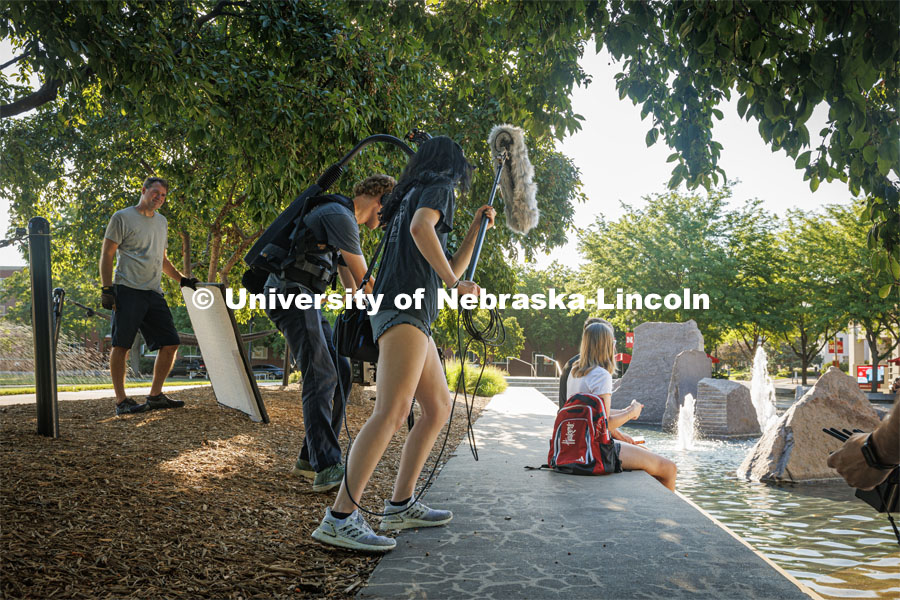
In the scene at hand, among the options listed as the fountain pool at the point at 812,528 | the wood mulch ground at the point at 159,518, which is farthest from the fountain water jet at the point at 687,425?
the wood mulch ground at the point at 159,518

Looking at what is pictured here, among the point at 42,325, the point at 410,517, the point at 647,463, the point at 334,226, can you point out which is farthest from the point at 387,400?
the point at 647,463

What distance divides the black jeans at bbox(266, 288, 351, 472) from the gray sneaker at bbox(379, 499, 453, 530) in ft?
2.68

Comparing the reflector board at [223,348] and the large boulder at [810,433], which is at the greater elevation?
the reflector board at [223,348]

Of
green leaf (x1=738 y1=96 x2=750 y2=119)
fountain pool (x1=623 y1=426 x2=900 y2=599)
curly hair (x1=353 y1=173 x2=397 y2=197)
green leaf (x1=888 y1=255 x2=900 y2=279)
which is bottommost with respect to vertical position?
fountain pool (x1=623 y1=426 x2=900 y2=599)

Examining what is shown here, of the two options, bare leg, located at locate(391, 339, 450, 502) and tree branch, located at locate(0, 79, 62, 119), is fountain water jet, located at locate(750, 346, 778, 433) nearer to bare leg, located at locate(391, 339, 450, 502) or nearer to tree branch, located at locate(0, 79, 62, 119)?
bare leg, located at locate(391, 339, 450, 502)

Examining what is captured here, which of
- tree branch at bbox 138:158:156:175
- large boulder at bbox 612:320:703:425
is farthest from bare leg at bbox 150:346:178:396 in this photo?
Result: large boulder at bbox 612:320:703:425

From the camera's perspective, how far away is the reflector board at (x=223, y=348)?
649 centimetres

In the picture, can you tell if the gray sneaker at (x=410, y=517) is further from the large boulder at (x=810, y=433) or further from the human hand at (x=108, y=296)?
the large boulder at (x=810, y=433)

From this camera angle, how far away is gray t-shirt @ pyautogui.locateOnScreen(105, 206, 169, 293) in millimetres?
6285

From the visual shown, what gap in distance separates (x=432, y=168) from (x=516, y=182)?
0.80 m

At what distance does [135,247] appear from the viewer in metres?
6.32

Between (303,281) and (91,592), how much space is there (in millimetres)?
2173

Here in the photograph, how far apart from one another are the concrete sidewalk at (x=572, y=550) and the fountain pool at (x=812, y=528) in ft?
2.52

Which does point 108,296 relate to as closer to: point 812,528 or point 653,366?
point 812,528
